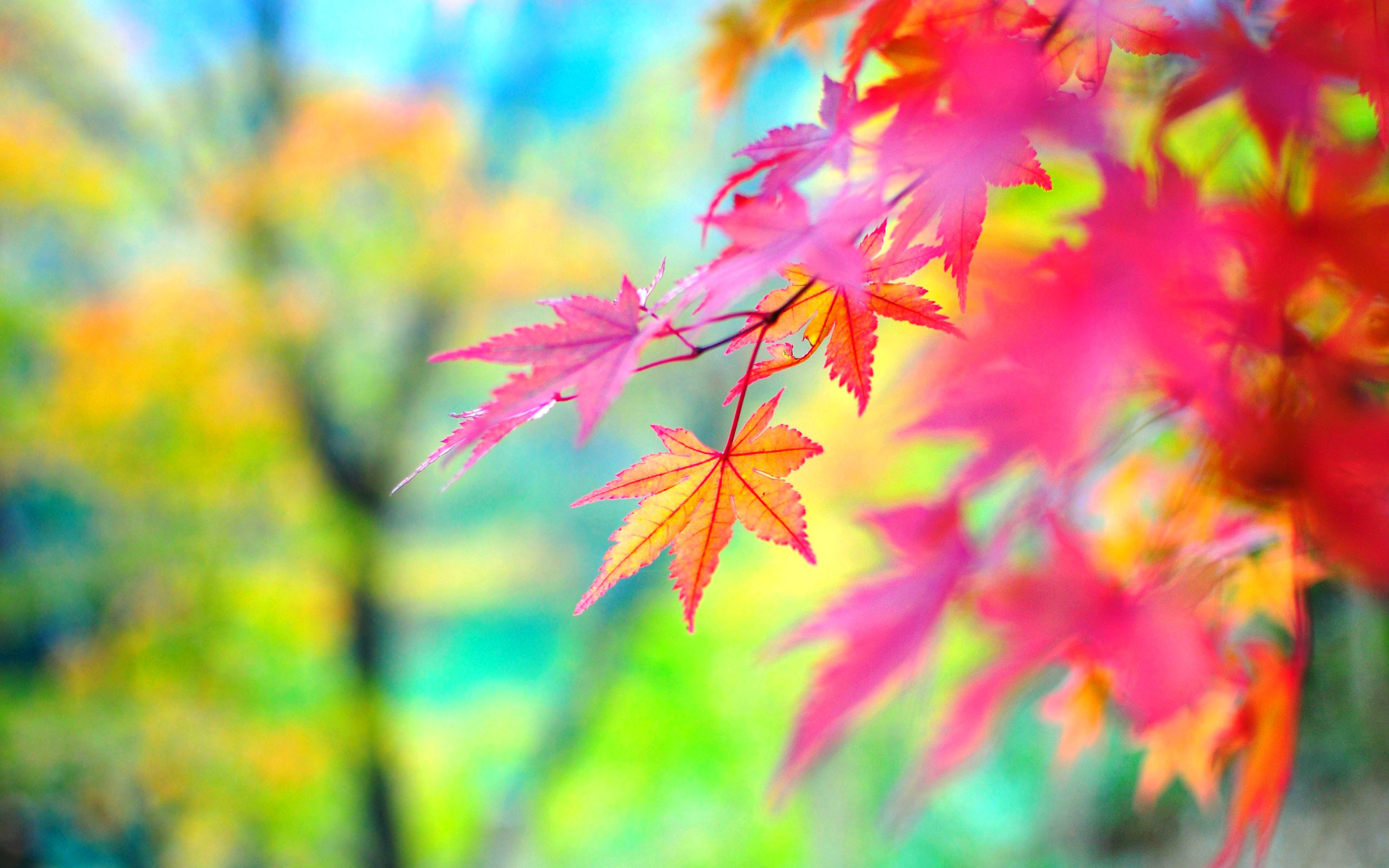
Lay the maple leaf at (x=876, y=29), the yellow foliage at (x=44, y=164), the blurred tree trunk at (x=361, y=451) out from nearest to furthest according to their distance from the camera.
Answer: the maple leaf at (x=876, y=29) < the yellow foliage at (x=44, y=164) < the blurred tree trunk at (x=361, y=451)

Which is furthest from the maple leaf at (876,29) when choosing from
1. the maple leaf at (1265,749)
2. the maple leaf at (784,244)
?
the maple leaf at (1265,749)

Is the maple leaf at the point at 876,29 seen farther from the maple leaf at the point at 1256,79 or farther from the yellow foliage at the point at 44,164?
the yellow foliage at the point at 44,164

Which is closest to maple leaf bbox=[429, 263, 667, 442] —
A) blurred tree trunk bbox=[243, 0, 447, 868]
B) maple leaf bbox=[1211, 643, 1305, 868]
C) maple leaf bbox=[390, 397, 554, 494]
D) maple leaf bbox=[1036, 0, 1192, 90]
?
maple leaf bbox=[390, 397, 554, 494]

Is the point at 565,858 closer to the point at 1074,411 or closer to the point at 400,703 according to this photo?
the point at 400,703

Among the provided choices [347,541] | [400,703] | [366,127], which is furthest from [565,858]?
[366,127]

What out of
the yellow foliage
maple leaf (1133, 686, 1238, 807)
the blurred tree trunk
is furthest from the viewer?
the blurred tree trunk

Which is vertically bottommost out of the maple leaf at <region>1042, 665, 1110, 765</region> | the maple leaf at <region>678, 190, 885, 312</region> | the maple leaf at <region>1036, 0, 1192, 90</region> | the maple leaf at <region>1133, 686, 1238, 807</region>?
the maple leaf at <region>1133, 686, 1238, 807</region>

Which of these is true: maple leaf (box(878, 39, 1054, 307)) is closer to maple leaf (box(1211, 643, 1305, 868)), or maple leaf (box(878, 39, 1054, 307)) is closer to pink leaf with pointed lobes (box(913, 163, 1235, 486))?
pink leaf with pointed lobes (box(913, 163, 1235, 486))

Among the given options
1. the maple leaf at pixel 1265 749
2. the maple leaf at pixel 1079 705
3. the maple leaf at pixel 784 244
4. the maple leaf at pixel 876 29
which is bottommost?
the maple leaf at pixel 1265 749

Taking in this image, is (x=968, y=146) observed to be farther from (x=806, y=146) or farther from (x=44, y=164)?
(x=44, y=164)
